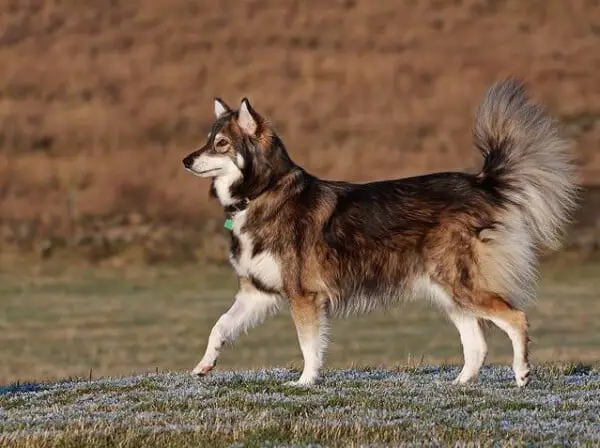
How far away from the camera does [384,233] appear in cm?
1404

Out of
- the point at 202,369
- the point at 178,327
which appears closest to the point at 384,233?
the point at 202,369

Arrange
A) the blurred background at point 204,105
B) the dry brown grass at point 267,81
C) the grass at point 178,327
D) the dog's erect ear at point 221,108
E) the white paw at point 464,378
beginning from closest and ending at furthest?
the white paw at point 464,378, the dog's erect ear at point 221,108, the grass at point 178,327, the blurred background at point 204,105, the dry brown grass at point 267,81

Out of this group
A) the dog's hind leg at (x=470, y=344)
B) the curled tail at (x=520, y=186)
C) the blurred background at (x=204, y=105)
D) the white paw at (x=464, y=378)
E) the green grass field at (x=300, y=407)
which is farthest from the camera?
the blurred background at (x=204, y=105)

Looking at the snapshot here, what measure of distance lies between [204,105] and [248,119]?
35471 mm

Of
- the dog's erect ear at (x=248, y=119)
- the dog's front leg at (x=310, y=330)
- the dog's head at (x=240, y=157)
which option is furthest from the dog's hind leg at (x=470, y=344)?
the dog's erect ear at (x=248, y=119)

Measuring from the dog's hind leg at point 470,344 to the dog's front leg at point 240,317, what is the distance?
69.7 inches

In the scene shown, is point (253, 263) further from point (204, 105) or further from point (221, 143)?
point (204, 105)

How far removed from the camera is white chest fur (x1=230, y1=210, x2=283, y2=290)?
13906 mm

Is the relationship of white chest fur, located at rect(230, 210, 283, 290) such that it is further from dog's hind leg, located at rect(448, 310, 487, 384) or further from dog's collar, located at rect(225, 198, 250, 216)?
dog's hind leg, located at rect(448, 310, 487, 384)

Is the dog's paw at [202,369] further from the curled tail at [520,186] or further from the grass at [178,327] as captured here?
the grass at [178,327]

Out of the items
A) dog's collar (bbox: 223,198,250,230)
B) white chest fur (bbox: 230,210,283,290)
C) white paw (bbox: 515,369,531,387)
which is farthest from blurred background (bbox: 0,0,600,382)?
white paw (bbox: 515,369,531,387)

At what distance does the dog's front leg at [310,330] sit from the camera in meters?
13.8

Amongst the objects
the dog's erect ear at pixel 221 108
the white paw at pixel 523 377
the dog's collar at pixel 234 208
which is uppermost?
the dog's erect ear at pixel 221 108

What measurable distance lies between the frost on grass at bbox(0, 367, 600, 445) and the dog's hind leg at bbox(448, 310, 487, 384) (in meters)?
0.25
